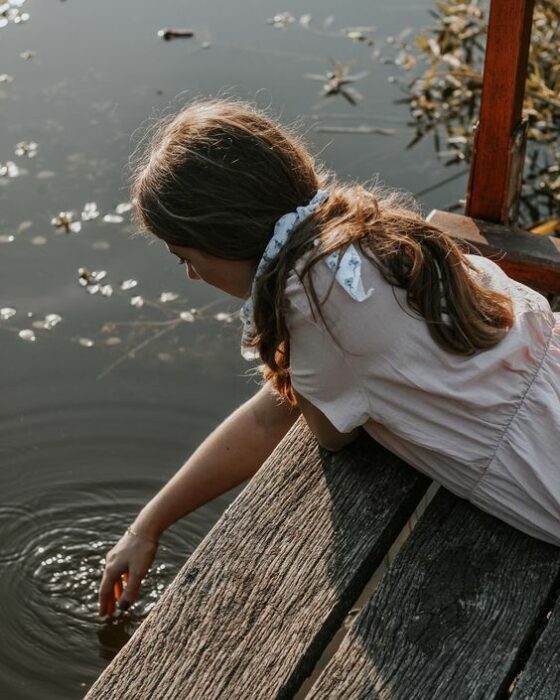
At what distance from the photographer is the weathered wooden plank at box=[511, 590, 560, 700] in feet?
6.16

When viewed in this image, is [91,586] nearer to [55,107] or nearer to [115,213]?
[115,213]

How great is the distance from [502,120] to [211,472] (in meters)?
1.12

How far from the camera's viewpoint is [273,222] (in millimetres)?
2131

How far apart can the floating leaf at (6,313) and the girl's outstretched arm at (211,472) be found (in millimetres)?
1993

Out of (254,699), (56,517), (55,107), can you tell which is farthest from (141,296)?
(254,699)

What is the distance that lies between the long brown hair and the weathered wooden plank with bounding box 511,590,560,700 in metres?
0.50

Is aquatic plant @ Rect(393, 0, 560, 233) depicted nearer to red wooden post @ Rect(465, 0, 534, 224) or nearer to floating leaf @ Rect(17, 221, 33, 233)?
floating leaf @ Rect(17, 221, 33, 233)

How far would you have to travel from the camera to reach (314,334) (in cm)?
211

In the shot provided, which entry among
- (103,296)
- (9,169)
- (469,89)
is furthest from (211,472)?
(469,89)

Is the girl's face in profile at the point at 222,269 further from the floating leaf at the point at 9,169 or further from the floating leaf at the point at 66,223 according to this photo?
the floating leaf at the point at 9,169

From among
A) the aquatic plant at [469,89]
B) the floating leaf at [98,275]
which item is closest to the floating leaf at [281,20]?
the aquatic plant at [469,89]

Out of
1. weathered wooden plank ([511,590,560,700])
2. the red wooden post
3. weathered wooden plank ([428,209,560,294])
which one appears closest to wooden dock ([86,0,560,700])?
weathered wooden plank ([511,590,560,700])

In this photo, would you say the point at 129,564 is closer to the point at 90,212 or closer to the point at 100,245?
the point at 100,245

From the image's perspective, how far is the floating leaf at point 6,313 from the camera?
4.34 m
